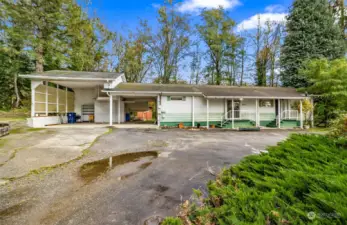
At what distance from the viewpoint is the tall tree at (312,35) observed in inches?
664

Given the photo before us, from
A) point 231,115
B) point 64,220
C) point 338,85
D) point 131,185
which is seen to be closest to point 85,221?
point 64,220

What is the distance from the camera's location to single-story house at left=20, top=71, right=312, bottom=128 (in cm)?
1175

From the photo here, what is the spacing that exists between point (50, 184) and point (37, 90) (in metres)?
11.2

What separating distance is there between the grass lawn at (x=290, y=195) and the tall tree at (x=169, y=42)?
2060 centimetres

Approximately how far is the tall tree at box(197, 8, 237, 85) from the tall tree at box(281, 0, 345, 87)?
267 inches

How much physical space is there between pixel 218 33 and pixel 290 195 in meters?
23.3

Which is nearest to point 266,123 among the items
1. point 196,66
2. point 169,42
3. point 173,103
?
point 173,103

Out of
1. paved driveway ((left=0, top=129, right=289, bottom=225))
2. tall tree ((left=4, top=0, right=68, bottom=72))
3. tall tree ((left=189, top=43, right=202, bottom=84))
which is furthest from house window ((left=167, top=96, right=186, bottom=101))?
tall tree ((left=4, top=0, right=68, bottom=72))

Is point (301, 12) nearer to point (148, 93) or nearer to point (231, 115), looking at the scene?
point (231, 115)

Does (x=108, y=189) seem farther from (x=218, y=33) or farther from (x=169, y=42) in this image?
(x=218, y=33)

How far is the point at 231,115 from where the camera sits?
44.0ft

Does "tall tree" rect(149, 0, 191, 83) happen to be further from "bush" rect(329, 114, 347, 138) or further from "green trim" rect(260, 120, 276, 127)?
"bush" rect(329, 114, 347, 138)

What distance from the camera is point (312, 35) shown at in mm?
16891

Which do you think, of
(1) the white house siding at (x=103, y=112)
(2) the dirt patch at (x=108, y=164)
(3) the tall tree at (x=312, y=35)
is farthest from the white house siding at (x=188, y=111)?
(3) the tall tree at (x=312, y=35)
